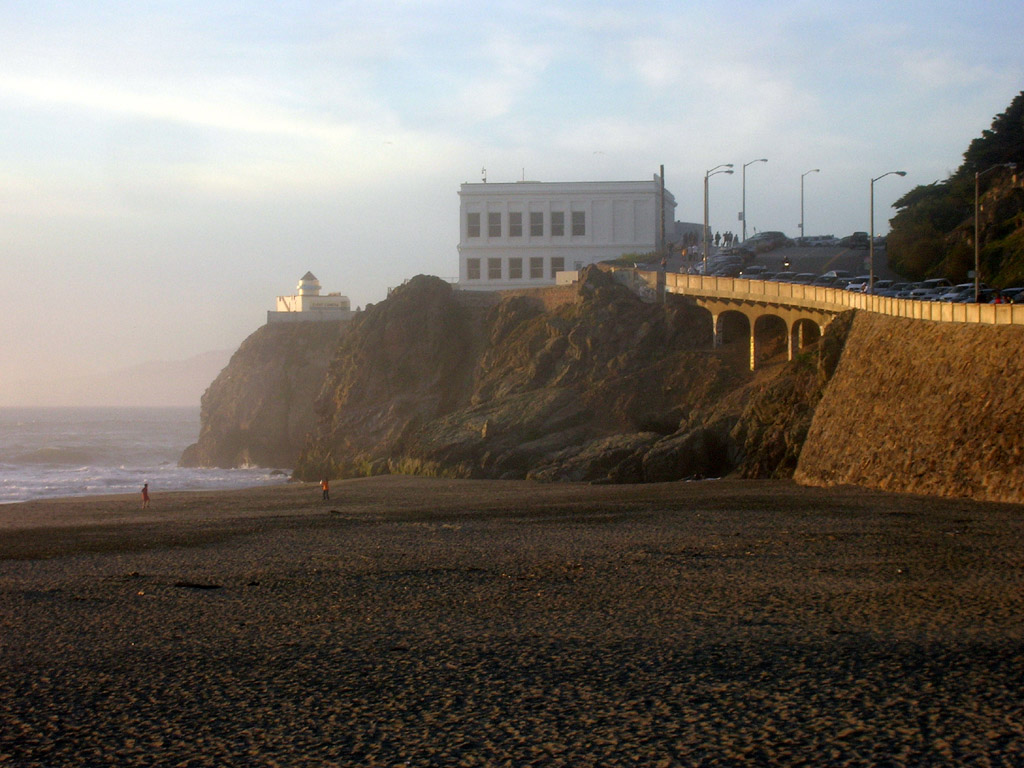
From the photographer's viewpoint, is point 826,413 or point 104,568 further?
point 826,413

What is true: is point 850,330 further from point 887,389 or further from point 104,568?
point 104,568

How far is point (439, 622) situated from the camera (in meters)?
15.5

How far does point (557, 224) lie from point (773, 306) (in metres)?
38.0

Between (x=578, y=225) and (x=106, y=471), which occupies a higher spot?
(x=578, y=225)

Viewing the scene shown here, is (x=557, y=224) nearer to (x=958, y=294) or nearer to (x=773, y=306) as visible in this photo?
(x=773, y=306)

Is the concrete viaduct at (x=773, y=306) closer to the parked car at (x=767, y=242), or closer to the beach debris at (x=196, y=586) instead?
the beach debris at (x=196, y=586)

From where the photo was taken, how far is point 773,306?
4806 cm

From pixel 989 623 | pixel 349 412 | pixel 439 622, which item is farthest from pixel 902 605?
pixel 349 412

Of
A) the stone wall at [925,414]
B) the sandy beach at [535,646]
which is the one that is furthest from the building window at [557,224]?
the sandy beach at [535,646]

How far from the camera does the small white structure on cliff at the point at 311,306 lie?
82.1 metres

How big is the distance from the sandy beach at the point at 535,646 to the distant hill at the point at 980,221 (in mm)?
31311

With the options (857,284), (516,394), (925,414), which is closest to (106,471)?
(516,394)

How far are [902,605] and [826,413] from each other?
22.3 meters

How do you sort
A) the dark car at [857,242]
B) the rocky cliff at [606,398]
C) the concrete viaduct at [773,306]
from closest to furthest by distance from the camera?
1. the rocky cliff at [606,398]
2. the concrete viaduct at [773,306]
3. the dark car at [857,242]
